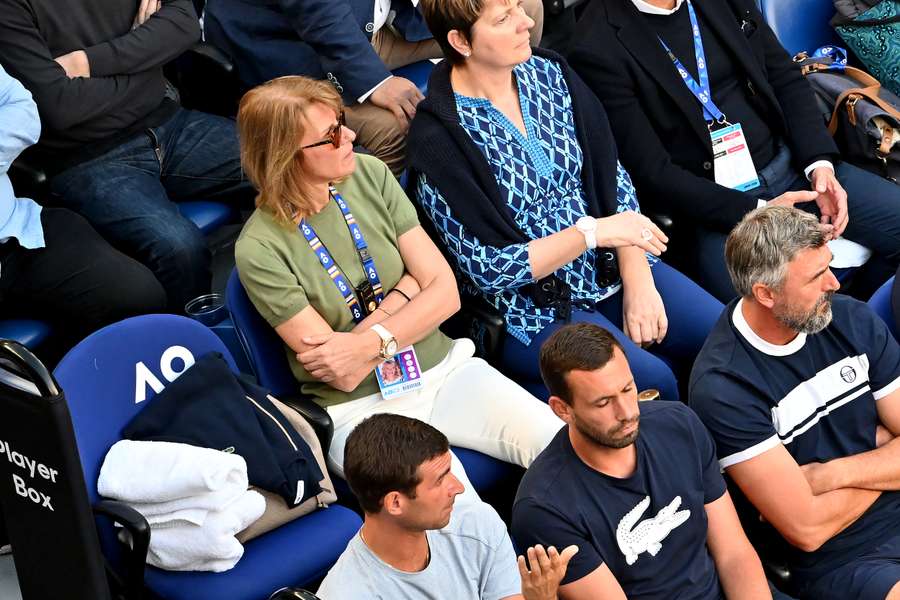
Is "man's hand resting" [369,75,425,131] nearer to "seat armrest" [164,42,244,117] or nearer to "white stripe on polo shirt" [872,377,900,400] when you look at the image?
"seat armrest" [164,42,244,117]

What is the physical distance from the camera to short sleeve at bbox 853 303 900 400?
306 cm

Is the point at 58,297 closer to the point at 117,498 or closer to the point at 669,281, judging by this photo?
the point at 117,498

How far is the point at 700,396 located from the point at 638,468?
1.14 feet

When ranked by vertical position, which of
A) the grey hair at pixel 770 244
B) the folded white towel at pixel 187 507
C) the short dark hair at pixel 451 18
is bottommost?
the folded white towel at pixel 187 507

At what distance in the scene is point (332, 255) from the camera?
323 centimetres

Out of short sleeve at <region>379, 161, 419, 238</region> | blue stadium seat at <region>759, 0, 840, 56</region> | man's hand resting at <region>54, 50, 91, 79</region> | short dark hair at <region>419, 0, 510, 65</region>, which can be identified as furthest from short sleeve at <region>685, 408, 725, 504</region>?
blue stadium seat at <region>759, 0, 840, 56</region>

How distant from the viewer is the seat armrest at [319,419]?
10.0 feet

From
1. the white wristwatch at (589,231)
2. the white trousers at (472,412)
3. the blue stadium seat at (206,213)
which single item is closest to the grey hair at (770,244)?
the white wristwatch at (589,231)

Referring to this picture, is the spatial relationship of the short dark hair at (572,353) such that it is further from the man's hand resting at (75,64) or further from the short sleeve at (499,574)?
the man's hand resting at (75,64)

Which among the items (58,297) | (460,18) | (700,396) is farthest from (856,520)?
(58,297)

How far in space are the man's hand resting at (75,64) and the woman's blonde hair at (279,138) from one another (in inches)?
31.6

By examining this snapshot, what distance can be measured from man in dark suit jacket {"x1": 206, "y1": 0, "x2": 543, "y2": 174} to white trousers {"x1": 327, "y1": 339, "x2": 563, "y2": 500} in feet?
3.06

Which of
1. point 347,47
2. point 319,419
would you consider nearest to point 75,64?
point 347,47

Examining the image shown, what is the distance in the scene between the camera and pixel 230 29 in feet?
13.4
